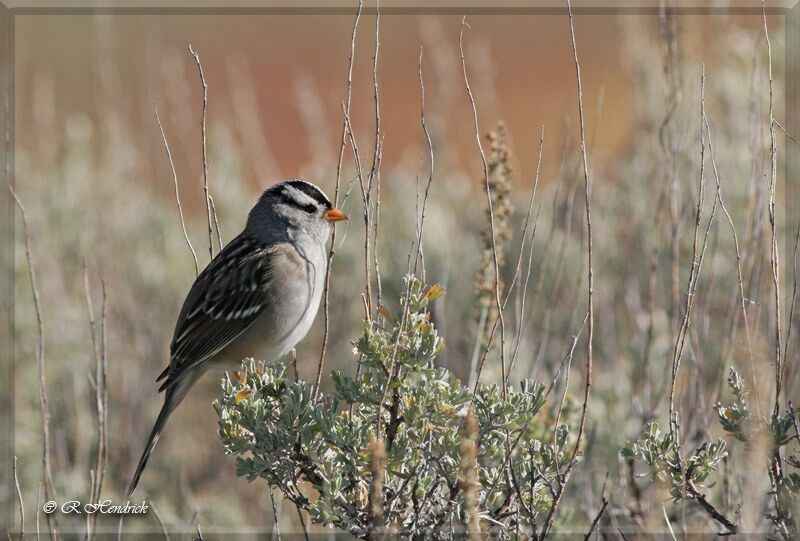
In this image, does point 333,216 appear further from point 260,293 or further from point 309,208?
point 260,293

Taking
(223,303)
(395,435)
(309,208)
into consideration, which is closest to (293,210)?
(309,208)

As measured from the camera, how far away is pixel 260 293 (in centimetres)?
399

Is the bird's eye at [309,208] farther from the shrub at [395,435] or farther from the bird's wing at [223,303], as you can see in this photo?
the shrub at [395,435]

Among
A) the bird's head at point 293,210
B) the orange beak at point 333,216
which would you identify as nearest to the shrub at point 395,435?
the orange beak at point 333,216

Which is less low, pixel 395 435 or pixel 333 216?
pixel 333 216

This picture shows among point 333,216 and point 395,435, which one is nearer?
point 395,435

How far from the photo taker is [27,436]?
6.12m

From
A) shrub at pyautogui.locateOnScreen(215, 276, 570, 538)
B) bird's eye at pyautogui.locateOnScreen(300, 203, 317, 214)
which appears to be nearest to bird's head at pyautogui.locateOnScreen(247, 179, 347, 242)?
bird's eye at pyautogui.locateOnScreen(300, 203, 317, 214)

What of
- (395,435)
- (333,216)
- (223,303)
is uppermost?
(333,216)

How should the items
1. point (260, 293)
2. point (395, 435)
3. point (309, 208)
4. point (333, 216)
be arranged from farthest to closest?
point (309, 208), point (260, 293), point (333, 216), point (395, 435)

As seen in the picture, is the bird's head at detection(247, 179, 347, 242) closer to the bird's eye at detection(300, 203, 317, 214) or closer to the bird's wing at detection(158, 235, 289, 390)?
the bird's eye at detection(300, 203, 317, 214)

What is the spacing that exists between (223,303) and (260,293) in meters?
0.18

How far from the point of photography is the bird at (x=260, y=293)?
3.89m

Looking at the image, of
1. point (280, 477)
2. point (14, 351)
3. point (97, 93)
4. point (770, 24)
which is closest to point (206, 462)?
point (14, 351)
